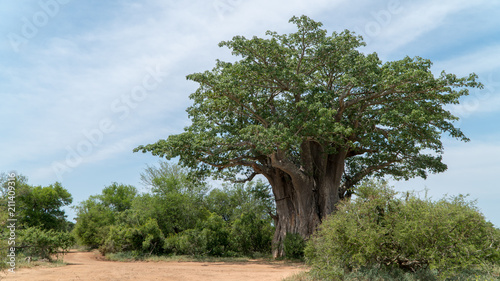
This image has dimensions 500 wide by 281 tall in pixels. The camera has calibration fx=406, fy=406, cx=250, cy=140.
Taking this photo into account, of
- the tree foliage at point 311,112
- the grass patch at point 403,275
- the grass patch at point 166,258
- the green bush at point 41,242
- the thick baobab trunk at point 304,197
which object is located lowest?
the grass patch at point 166,258

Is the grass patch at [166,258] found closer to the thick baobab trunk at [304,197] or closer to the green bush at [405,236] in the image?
the thick baobab trunk at [304,197]

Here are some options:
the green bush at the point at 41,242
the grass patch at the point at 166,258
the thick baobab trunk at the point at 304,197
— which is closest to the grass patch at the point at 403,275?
the thick baobab trunk at the point at 304,197

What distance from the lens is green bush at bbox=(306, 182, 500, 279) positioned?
9.23m

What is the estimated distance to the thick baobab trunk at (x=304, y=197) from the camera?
1994 centimetres

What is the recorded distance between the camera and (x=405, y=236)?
919cm

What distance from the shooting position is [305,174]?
2036cm

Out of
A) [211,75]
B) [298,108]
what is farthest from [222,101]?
[298,108]

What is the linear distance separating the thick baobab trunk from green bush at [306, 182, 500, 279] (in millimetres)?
9049

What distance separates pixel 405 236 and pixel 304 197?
429 inches

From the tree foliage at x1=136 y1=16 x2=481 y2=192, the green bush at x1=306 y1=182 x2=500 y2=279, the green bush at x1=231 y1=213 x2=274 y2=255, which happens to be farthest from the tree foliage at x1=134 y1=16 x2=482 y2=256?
the green bush at x1=306 y1=182 x2=500 y2=279

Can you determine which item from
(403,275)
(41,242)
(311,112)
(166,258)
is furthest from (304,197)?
(41,242)

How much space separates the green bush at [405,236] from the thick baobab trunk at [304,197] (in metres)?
9.05

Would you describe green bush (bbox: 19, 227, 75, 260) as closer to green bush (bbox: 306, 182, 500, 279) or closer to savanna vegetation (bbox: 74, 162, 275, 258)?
savanna vegetation (bbox: 74, 162, 275, 258)

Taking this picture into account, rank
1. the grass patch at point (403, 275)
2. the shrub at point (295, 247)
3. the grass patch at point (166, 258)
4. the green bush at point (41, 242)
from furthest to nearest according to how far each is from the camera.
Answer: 1. the grass patch at point (166, 258)
2. the shrub at point (295, 247)
3. the green bush at point (41, 242)
4. the grass patch at point (403, 275)
